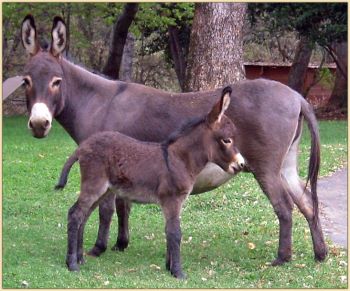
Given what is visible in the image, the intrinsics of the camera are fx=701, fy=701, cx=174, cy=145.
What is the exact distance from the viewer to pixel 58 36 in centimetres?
691

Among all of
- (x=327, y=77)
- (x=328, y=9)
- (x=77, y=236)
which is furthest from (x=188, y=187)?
(x=327, y=77)

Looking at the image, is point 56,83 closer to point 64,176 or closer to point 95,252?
point 64,176

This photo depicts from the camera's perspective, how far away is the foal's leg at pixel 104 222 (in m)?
7.08

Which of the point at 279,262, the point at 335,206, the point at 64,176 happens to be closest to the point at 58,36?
the point at 64,176

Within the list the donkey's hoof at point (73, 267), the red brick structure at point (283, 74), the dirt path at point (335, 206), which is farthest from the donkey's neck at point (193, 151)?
the red brick structure at point (283, 74)

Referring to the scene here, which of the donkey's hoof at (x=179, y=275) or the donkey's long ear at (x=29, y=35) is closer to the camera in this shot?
the donkey's hoof at (x=179, y=275)

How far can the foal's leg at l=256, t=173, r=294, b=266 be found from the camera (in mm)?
6930

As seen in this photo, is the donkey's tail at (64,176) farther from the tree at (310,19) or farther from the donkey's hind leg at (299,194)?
the tree at (310,19)

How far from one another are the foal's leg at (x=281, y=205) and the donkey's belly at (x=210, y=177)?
380 mm

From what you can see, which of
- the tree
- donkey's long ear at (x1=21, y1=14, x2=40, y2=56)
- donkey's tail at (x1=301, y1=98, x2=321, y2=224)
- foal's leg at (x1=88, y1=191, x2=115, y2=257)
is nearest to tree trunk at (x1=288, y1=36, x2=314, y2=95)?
the tree

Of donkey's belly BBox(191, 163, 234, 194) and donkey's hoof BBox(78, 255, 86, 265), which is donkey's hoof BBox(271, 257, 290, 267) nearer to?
donkey's belly BBox(191, 163, 234, 194)

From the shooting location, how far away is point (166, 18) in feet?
73.3

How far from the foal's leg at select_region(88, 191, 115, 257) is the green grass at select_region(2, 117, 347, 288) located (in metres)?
0.13

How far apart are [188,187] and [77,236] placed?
1.14 meters
